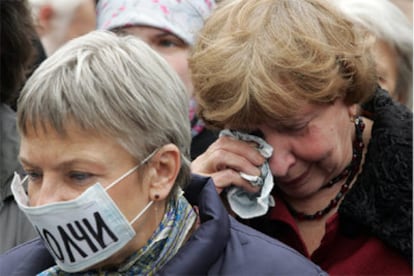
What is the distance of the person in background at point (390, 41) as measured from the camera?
14.3 feet

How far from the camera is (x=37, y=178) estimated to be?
2965 mm

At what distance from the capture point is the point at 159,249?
9.93 ft

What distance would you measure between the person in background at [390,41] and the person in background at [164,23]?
2.16ft

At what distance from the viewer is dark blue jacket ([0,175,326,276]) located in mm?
2936

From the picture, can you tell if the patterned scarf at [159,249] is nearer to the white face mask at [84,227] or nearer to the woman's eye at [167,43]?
the white face mask at [84,227]

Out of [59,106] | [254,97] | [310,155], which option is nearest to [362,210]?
[310,155]

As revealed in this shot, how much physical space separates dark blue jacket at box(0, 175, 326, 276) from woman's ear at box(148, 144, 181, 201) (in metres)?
0.14

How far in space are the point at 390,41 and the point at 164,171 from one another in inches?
67.4

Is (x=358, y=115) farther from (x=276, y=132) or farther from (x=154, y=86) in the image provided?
(x=154, y=86)

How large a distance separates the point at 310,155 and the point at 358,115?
32 centimetres

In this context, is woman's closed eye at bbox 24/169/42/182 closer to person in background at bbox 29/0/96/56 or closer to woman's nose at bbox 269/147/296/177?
woman's nose at bbox 269/147/296/177

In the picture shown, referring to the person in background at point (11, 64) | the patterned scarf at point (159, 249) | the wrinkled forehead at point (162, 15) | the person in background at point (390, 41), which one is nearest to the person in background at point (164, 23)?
the wrinkled forehead at point (162, 15)

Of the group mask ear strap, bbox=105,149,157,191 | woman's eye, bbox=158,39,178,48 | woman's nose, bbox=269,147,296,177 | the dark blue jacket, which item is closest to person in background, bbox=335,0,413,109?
woman's eye, bbox=158,39,178,48

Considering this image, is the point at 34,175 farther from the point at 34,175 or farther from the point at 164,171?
the point at 164,171
